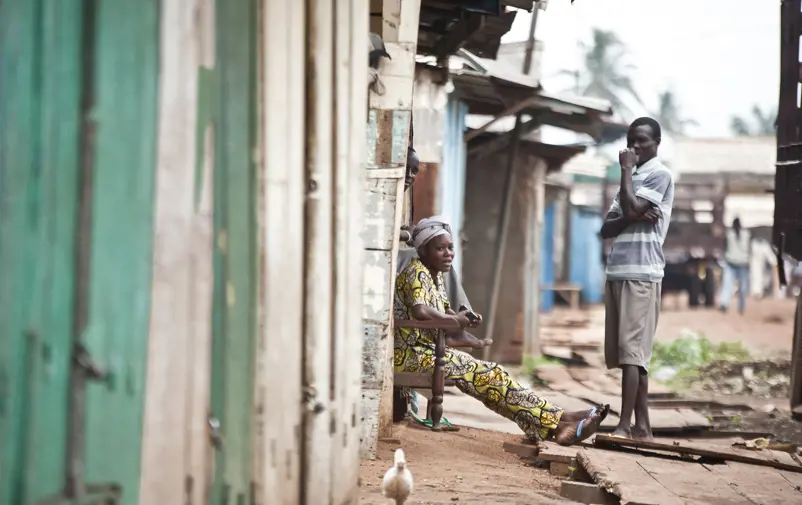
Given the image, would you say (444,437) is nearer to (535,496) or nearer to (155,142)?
(535,496)

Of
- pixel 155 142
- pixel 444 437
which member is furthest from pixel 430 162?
pixel 155 142

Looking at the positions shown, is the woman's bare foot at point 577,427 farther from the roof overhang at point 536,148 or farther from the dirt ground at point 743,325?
the dirt ground at point 743,325

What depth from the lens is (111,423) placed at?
2486 millimetres

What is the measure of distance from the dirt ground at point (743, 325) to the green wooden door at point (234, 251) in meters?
14.0

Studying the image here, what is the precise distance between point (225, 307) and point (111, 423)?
1.53 feet

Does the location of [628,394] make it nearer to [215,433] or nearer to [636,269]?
[636,269]

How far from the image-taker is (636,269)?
566cm

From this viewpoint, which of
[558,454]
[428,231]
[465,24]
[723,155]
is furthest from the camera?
[723,155]

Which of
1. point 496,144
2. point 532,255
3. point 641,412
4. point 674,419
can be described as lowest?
point 674,419

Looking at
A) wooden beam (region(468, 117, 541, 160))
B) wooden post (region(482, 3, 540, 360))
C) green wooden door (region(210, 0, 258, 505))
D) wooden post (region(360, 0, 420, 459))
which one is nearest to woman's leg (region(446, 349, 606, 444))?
wooden post (region(360, 0, 420, 459))

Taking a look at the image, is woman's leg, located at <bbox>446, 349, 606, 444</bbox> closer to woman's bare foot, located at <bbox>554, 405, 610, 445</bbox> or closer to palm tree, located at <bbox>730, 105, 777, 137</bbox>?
woman's bare foot, located at <bbox>554, 405, 610, 445</bbox>

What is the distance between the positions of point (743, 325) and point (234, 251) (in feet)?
68.3

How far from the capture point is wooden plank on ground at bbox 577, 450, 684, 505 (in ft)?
13.2

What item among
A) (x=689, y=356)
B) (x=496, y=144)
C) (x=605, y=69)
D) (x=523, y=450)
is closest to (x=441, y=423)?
(x=523, y=450)
